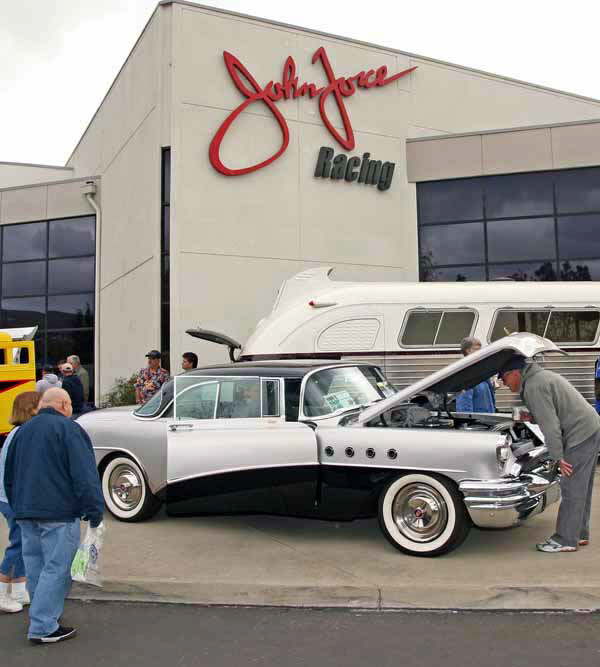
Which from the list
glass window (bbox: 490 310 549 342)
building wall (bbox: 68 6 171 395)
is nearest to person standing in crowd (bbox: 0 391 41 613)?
glass window (bbox: 490 310 549 342)

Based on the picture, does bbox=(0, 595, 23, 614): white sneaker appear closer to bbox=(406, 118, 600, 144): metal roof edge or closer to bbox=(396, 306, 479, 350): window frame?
bbox=(396, 306, 479, 350): window frame

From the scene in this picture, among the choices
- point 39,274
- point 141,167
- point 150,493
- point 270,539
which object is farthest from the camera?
point 39,274

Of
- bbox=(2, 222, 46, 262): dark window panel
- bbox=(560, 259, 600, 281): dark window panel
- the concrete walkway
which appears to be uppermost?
bbox=(2, 222, 46, 262): dark window panel

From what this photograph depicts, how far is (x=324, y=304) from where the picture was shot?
10.6 meters

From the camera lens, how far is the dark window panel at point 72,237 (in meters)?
20.7

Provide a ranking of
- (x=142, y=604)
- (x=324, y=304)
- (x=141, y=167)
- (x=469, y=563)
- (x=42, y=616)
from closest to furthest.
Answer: (x=42, y=616), (x=142, y=604), (x=469, y=563), (x=324, y=304), (x=141, y=167)

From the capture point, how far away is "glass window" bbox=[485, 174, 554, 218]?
18.0 meters

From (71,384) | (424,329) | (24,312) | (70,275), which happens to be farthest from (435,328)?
(24,312)

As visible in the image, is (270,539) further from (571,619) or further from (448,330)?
(448,330)

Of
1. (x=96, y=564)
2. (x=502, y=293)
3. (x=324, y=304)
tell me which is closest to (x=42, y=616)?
(x=96, y=564)

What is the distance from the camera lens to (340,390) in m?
6.29

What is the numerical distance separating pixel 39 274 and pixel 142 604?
18257 mm

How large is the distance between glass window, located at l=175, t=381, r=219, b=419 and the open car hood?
137 cm

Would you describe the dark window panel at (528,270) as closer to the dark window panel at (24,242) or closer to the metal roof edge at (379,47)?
the metal roof edge at (379,47)
